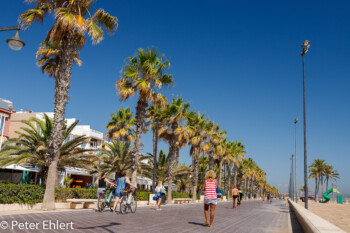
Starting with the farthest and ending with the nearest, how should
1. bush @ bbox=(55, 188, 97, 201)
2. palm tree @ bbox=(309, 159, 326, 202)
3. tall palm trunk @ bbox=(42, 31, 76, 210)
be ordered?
palm tree @ bbox=(309, 159, 326, 202) → bush @ bbox=(55, 188, 97, 201) → tall palm trunk @ bbox=(42, 31, 76, 210)

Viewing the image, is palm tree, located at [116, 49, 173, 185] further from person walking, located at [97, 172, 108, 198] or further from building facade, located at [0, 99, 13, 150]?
building facade, located at [0, 99, 13, 150]

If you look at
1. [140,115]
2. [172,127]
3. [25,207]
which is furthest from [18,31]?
[172,127]

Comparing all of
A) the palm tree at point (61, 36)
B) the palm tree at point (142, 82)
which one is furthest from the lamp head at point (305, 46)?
the palm tree at point (61, 36)

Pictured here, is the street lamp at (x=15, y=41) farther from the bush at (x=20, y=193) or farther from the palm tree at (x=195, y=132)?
the palm tree at (x=195, y=132)

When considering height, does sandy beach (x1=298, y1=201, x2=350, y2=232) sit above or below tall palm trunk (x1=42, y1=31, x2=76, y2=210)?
below

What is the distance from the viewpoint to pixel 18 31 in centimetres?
911

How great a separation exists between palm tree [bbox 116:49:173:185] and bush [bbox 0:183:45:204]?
31.4ft

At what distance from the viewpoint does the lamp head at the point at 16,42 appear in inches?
354

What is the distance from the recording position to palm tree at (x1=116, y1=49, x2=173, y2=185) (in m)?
24.5

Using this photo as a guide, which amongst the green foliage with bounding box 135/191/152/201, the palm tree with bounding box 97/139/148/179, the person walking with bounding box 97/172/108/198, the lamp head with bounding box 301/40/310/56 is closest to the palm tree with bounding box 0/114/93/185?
the person walking with bounding box 97/172/108/198

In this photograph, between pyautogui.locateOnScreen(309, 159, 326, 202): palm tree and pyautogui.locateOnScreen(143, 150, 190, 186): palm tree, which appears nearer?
pyautogui.locateOnScreen(143, 150, 190, 186): palm tree

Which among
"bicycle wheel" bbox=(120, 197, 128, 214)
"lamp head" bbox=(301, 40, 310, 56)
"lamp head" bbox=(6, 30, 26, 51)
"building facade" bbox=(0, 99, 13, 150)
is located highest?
"lamp head" bbox=(301, 40, 310, 56)

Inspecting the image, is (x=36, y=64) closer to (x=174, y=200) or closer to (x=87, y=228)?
(x=87, y=228)

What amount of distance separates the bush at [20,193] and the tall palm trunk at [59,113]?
0.48 meters
